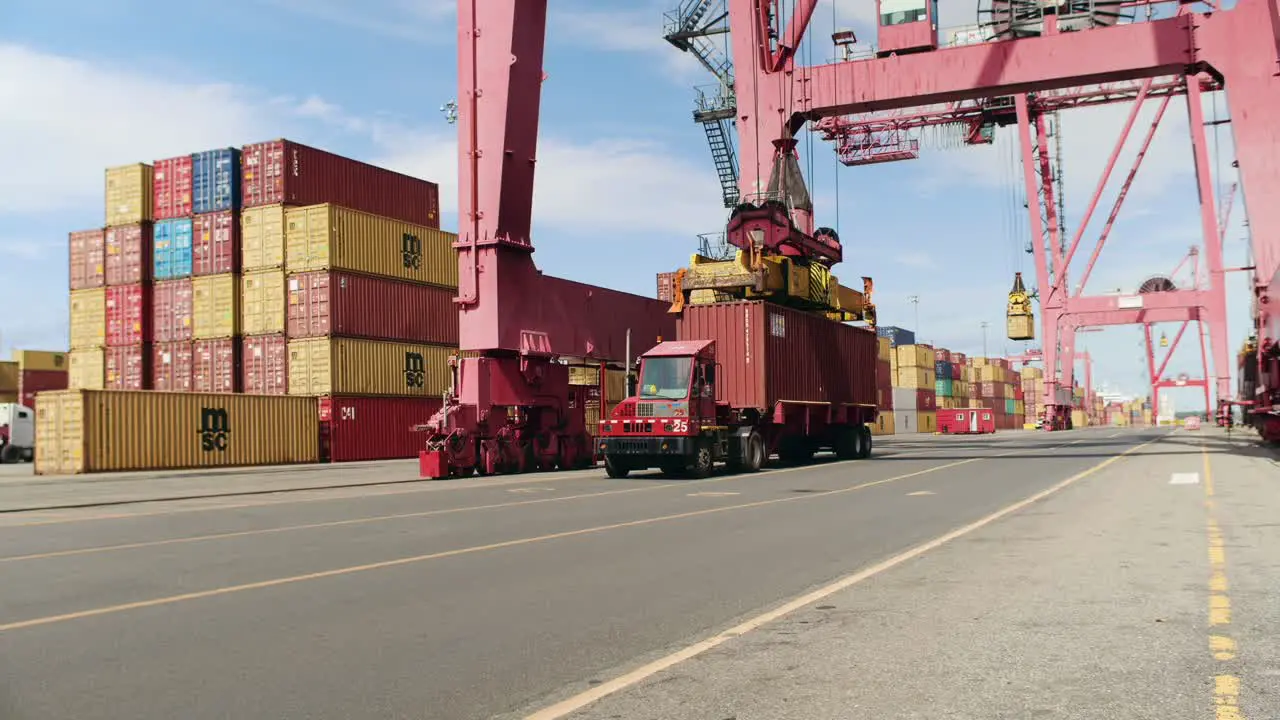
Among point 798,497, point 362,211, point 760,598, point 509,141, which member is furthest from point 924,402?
point 760,598

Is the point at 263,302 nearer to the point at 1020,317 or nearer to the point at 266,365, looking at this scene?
the point at 266,365

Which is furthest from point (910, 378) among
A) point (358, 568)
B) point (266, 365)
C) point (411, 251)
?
point (358, 568)

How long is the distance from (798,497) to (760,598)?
373 inches

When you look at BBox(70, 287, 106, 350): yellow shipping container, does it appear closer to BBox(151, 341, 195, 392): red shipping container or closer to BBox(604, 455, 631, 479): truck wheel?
BBox(151, 341, 195, 392): red shipping container

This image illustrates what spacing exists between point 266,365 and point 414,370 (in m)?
5.44

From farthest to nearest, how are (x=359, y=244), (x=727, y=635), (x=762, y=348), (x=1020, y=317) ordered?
(x=1020, y=317) < (x=359, y=244) < (x=762, y=348) < (x=727, y=635)

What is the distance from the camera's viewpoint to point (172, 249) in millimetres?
38906

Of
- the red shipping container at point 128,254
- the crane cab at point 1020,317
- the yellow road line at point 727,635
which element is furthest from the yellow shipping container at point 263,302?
the crane cab at point 1020,317

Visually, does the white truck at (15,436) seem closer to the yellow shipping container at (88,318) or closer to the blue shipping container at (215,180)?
the yellow shipping container at (88,318)

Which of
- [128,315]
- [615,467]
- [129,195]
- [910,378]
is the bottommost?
[615,467]

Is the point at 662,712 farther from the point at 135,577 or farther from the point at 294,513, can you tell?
the point at 294,513

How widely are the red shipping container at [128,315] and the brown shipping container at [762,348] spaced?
77.4 feet

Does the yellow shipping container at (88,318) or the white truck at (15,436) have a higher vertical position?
the yellow shipping container at (88,318)

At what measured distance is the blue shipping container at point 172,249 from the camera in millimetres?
38469
